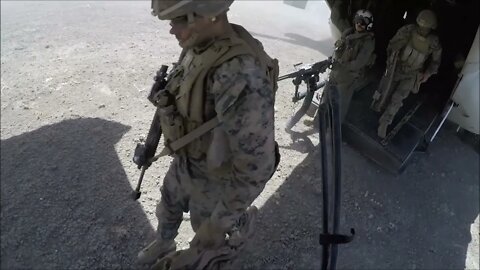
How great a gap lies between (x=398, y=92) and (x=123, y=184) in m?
3.72

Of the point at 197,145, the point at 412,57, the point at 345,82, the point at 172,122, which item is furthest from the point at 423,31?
the point at 172,122

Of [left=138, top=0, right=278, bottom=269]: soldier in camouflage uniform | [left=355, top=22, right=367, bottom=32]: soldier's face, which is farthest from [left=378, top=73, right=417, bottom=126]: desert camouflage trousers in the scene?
[left=138, top=0, right=278, bottom=269]: soldier in camouflage uniform

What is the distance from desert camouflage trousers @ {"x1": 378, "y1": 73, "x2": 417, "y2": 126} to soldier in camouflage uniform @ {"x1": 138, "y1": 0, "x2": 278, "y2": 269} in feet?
11.2

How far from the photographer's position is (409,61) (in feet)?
17.4

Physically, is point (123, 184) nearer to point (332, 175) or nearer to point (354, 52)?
point (332, 175)

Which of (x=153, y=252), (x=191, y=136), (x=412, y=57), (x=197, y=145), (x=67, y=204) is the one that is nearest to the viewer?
(x=191, y=136)

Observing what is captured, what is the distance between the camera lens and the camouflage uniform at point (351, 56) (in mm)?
5238

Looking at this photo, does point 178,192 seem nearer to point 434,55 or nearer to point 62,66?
point 434,55

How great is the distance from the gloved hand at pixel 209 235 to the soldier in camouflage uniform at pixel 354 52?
127 inches

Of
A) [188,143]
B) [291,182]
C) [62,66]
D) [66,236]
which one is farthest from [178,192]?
[62,66]

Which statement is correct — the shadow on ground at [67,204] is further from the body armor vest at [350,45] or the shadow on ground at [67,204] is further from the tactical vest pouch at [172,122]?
the body armor vest at [350,45]

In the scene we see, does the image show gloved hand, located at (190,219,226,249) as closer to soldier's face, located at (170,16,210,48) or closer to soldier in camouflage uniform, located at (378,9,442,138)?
soldier's face, located at (170,16,210,48)

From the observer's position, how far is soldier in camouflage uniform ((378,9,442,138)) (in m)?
5.14

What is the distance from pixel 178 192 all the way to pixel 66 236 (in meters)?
1.54
